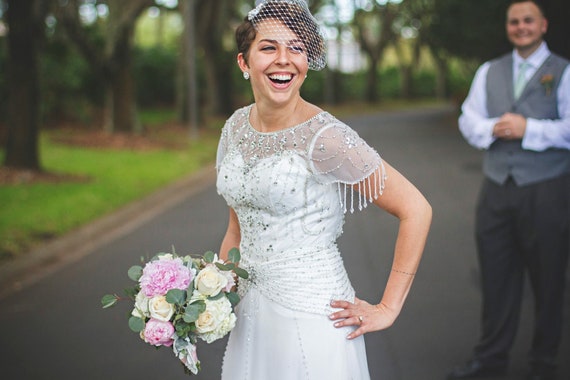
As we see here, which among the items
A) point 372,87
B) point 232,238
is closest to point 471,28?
point 232,238

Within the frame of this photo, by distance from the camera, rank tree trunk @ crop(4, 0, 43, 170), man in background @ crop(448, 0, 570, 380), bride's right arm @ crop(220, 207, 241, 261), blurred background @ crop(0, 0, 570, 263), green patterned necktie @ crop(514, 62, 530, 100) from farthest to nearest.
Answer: tree trunk @ crop(4, 0, 43, 170) → blurred background @ crop(0, 0, 570, 263) → green patterned necktie @ crop(514, 62, 530, 100) → man in background @ crop(448, 0, 570, 380) → bride's right arm @ crop(220, 207, 241, 261)

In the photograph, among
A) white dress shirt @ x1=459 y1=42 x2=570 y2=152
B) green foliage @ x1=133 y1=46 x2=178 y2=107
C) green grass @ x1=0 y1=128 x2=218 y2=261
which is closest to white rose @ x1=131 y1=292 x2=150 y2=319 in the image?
white dress shirt @ x1=459 y1=42 x2=570 y2=152

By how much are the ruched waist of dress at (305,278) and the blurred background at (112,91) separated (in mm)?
1191

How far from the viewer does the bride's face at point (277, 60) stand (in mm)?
2494

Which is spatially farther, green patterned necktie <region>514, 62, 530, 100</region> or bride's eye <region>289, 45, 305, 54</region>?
green patterned necktie <region>514, 62, 530, 100</region>

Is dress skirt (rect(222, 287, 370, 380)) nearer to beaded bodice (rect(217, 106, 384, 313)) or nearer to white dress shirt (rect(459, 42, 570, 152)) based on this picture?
beaded bodice (rect(217, 106, 384, 313))

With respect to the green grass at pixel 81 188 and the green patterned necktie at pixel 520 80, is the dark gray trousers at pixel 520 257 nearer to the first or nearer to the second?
the green patterned necktie at pixel 520 80

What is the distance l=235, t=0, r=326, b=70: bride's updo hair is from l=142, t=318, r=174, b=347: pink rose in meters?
1.00

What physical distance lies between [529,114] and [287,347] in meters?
2.56

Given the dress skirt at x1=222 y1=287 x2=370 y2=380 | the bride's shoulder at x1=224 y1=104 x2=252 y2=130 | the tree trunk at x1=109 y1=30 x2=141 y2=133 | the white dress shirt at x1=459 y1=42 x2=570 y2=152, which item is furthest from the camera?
the tree trunk at x1=109 y1=30 x2=141 y2=133

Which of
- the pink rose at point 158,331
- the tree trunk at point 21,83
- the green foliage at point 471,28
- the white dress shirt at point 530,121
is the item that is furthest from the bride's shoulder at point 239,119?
the green foliage at point 471,28

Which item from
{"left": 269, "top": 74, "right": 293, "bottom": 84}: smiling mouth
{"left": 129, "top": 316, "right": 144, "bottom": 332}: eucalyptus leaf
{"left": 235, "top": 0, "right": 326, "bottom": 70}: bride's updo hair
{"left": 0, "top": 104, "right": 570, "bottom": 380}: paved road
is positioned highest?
{"left": 235, "top": 0, "right": 326, "bottom": 70}: bride's updo hair

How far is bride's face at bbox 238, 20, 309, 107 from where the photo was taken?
2.49 metres

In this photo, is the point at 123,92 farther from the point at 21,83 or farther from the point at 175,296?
the point at 175,296
